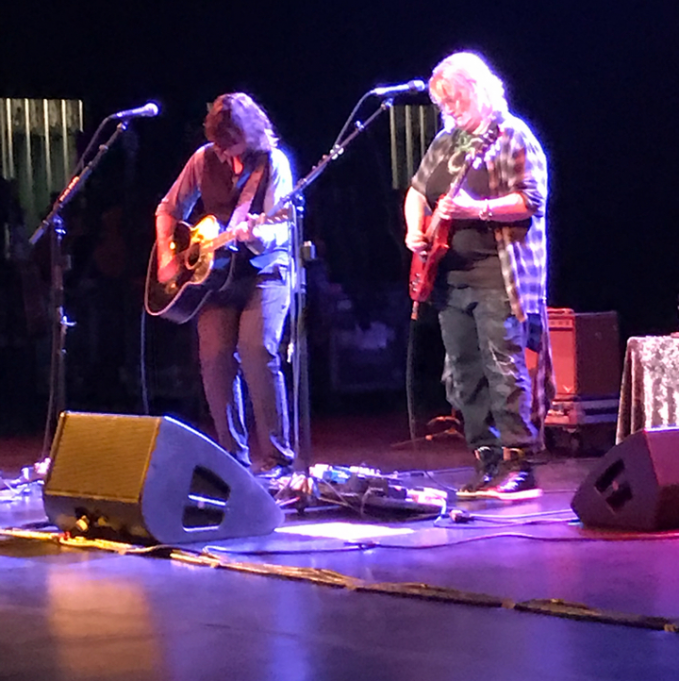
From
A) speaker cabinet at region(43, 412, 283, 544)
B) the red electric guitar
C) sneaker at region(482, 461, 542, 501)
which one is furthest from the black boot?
speaker cabinet at region(43, 412, 283, 544)

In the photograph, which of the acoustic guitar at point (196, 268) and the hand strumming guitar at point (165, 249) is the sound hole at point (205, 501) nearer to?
the acoustic guitar at point (196, 268)

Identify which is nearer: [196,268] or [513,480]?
[513,480]

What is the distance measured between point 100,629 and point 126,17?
614 centimetres

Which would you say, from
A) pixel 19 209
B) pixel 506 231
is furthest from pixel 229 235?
pixel 19 209

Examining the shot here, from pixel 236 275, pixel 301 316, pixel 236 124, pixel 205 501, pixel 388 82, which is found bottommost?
pixel 205 501

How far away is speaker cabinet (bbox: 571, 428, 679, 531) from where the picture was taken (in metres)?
3.87

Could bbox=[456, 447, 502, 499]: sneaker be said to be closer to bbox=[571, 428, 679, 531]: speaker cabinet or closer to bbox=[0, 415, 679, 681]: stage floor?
bbox=[0, 415, 679, 681]: stage floor

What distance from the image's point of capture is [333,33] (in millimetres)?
8742

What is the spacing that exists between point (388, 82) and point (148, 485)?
18.3 ft

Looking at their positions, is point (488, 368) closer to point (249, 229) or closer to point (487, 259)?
point (487, 259)

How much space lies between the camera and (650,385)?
5508mm

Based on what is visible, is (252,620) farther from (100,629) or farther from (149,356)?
(149,356)

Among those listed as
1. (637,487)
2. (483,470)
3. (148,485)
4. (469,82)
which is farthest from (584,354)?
(148,485)

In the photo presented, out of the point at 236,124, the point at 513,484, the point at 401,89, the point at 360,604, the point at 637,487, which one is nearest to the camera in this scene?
the point at 360,604
